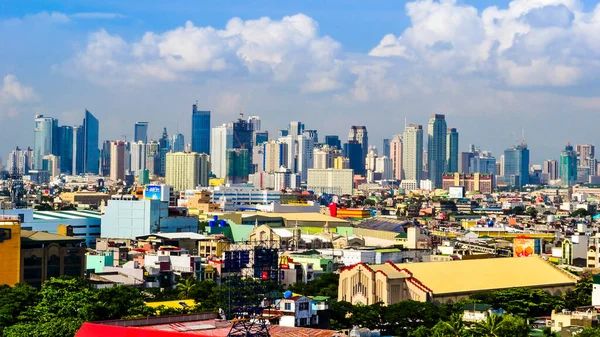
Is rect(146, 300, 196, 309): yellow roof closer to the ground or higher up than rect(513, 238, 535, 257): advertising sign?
closer to the ground

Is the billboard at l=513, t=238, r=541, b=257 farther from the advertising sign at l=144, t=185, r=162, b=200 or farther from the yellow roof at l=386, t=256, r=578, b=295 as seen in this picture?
the advertising sign at l=144, t=185, r=162, b=200

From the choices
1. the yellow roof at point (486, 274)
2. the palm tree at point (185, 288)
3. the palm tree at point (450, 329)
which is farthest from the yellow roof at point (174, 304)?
the palm tree at point (450, 329)

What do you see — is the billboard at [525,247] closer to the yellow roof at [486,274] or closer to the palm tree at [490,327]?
the yellow roof at [486,274]

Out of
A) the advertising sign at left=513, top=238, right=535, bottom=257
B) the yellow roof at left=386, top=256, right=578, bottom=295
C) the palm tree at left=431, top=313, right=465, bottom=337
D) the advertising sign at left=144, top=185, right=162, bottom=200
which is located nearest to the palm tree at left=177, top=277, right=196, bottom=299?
the yellow roof at left=386, top=256, right=578, bottom=295

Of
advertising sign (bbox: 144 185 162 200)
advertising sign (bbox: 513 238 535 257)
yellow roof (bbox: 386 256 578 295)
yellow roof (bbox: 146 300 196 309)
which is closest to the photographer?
yellow roof (bbox: 146 300 196 309)

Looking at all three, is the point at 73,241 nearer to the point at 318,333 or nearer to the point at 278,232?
the point at 318,333

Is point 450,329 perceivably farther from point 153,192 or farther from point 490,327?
point 153,192

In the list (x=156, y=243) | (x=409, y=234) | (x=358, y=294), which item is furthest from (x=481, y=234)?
(x=358, y=294)
